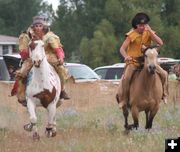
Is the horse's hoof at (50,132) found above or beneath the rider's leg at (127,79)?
beneath

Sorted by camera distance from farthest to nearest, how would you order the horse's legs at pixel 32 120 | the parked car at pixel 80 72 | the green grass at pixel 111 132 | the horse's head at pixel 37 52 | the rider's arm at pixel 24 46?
the parked car at pixel 80 72 < the rider's arm at pixel 24 46 < the horse's legs at pixel 32 120 < the horse's head at pixel 37 52 < the green grass at pixel 111 132

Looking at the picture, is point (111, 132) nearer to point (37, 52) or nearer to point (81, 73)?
point (37, 52)

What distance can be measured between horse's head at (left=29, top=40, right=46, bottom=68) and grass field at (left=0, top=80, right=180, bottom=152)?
1411 mm

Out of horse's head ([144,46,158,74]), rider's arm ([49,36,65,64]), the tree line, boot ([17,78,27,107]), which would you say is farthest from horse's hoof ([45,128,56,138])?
the tree line

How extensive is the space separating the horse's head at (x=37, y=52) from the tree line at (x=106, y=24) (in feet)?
119

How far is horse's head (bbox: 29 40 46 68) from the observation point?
1152cm

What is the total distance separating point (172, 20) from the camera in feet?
175

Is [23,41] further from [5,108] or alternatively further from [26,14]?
[26,14]

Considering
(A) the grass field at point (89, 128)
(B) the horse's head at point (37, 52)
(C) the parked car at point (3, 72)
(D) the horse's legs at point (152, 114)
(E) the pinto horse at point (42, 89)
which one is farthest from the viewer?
(C) the parked car at point (3, 72)

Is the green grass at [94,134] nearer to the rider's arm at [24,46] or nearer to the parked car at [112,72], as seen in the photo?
the rider's arm at [24,46]

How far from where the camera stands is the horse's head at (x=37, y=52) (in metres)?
11.5

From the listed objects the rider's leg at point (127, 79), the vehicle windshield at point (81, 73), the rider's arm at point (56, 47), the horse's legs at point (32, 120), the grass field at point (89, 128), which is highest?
the rider's arm at point (56, 47)

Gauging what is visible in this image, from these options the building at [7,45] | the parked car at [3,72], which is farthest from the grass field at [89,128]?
the building at [7,45]

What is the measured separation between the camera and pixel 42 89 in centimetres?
1214
